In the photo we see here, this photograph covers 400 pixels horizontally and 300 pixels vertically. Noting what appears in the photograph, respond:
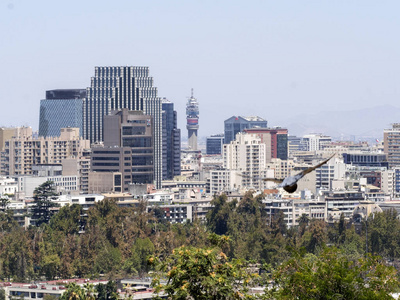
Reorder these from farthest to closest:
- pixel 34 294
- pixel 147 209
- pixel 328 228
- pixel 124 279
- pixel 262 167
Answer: pixel 262 167, pixel 147 209, pixel 328 228, pixel 124 279, pixel 34 294

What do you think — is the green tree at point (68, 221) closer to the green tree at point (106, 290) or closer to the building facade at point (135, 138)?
the green tree at point (106, 290)

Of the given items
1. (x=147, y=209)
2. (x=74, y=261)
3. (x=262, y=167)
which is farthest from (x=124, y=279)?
(x=262, y=167)

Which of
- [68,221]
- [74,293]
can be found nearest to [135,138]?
[68,221]

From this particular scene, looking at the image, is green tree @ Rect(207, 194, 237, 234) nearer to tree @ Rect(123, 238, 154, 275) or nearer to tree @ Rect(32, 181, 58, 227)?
tree @ Rect(32, 181, 58, 227)

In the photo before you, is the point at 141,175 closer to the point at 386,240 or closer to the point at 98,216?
the point at 98,216

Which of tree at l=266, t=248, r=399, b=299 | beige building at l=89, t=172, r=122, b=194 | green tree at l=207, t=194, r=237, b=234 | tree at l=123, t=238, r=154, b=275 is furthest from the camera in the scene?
beige building at l=89, t=172, r=122, b=194

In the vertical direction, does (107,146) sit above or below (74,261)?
above

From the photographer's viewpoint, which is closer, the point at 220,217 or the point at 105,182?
the point at 220,217

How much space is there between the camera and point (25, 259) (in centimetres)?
10144

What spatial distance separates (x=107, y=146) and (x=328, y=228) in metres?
66.7

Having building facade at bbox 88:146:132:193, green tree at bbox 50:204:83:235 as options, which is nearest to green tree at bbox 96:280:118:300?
green tree at bbox 50:204:83:235

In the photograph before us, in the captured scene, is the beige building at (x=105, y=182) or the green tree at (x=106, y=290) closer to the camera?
the green tree at (x=106, y=290)

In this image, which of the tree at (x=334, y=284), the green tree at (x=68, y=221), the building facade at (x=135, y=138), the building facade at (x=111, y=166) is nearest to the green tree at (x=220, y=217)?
the green tree at (x=68, y=221)

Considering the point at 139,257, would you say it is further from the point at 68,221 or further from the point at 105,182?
the point at 105,182
